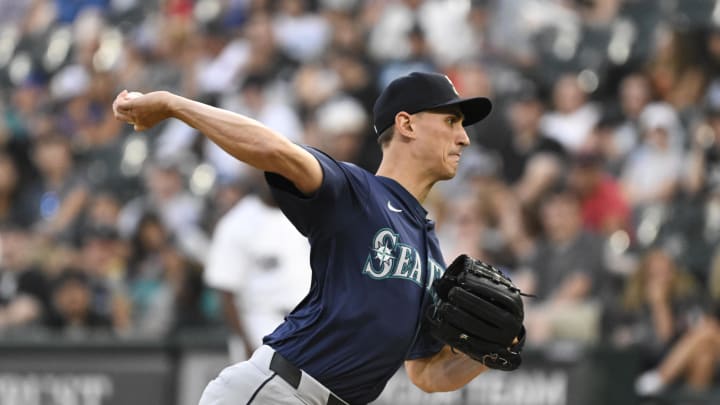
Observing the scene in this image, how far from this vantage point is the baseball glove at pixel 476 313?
459cm

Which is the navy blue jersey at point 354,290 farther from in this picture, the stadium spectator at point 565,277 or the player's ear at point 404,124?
the stadium spectator at point 565,277

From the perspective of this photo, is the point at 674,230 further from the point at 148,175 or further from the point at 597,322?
the point at 148,175

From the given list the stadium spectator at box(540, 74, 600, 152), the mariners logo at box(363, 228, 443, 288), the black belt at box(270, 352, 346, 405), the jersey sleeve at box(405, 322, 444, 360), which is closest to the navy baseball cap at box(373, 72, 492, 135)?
the mariners logo at box(363, 228, 443, 288)

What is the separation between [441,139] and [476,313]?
0.65 meters

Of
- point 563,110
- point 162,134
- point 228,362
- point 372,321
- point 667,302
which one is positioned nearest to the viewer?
point 372,321

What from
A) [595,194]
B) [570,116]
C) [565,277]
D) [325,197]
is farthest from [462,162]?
[325,197]

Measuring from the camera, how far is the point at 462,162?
11312 mm

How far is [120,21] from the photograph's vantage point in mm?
17922

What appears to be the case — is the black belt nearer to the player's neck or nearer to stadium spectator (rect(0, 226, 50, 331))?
the player's neck

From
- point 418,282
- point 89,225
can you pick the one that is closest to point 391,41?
point 89,225

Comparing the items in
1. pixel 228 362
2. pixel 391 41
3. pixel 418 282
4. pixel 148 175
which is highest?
pixel 391 41

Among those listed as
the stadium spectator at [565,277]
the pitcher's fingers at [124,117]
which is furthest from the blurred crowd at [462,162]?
the pitcher's fingers at [124,117]

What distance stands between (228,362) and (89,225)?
4.41 metres

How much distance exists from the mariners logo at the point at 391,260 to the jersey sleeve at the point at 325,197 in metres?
0.15
